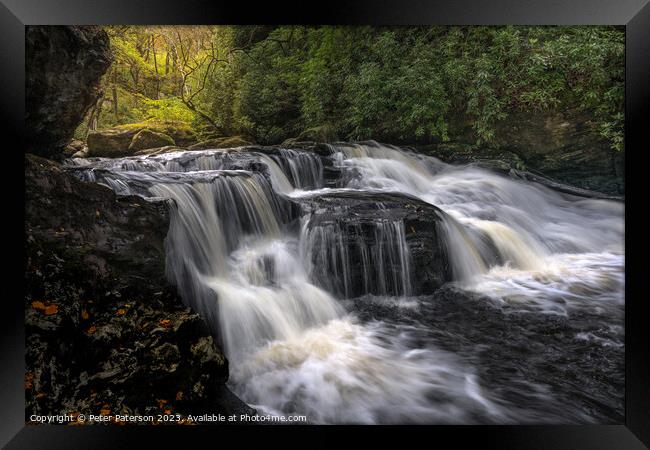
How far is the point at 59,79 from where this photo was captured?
7.06 ft

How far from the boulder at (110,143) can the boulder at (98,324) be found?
0.26 metres

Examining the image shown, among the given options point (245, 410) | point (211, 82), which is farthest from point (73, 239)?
point (245, 410)

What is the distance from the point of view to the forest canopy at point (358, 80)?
210 centimetres

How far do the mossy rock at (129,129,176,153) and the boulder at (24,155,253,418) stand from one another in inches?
16.0

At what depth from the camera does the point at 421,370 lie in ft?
7.13

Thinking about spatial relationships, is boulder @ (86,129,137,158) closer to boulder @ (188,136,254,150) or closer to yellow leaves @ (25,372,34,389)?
boulder @ (188,136,254,150)

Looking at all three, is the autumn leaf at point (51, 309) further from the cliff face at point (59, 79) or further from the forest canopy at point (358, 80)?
the forest canopy at point (358, 80)

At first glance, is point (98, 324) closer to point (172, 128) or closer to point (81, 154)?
point (81, 154)

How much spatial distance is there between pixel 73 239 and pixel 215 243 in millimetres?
825

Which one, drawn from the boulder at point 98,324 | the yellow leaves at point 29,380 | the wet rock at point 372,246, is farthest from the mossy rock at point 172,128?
the yellow leaves at point 29,380

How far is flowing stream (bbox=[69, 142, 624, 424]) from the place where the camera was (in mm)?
2066

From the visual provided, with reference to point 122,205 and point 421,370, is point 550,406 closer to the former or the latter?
point 421,370
